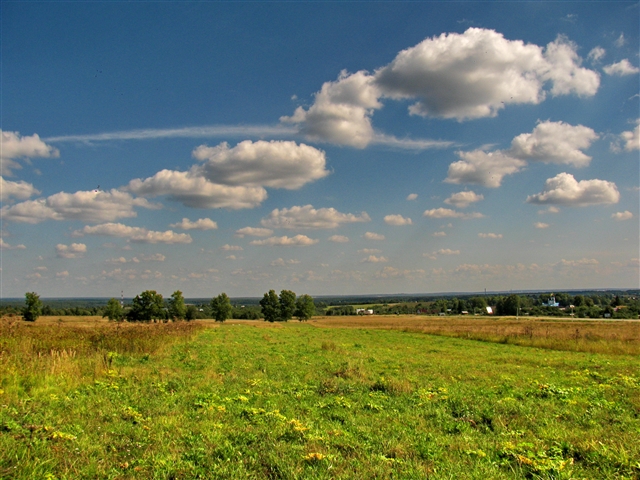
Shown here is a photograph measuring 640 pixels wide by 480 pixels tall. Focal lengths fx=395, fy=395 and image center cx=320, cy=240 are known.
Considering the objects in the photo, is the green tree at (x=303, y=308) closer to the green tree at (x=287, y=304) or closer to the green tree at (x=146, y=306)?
the green tree at (x=287, y=304)

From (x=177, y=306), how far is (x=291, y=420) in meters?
84.9

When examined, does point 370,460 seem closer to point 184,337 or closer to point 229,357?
point 229,357

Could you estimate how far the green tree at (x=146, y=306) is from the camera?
78688mm

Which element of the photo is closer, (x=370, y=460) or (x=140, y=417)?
(x=370, y=460)

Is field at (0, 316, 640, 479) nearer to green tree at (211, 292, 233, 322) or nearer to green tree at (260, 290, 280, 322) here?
green tree at (211, 292, 233, 322)

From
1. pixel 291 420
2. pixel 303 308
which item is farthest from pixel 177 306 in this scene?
pixel 291 420

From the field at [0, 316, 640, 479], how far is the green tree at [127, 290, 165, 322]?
66.4 metres

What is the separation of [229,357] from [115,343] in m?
4.99

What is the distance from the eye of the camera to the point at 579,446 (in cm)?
726

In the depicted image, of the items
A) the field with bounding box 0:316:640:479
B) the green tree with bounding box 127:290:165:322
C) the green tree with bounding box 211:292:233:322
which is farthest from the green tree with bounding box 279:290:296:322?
the field with bounding box 0:316:640:479

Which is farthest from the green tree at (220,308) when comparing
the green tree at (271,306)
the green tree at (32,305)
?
the green tree at (32,305)

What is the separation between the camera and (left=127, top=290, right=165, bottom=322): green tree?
258 ft

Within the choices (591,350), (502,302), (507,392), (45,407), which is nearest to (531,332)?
(591,350)

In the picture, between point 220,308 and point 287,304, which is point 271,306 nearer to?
point 287,304
